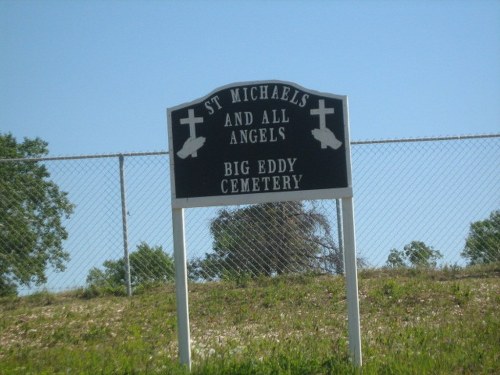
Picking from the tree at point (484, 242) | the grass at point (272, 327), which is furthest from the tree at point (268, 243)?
the tree at point (484, 242)

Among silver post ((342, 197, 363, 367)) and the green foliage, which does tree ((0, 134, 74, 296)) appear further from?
silver post ((342, 197, 363, 367))

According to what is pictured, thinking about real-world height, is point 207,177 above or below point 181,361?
above

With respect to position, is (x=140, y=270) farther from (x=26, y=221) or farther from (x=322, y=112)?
(x=322, y=112)

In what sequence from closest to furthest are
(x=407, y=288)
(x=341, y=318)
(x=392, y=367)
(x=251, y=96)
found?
(x=392, y=367)
(x=251, y=96)
(x=341, y=318)
(x=407, y=288)

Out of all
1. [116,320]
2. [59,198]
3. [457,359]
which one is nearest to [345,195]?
[457,359]

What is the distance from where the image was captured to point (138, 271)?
9.84m

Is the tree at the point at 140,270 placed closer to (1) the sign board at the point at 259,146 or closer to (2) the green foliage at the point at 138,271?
(2) the green foliage at the point at 138,271

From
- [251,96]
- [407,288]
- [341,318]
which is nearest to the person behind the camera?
[251,96]

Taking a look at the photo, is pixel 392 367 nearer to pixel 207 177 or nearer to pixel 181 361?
pixel 181 361

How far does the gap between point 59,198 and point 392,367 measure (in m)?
4.59

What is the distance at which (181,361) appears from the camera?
7.11 m

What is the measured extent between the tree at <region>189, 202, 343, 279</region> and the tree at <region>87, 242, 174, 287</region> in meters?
0.35

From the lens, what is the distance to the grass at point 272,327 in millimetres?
7094

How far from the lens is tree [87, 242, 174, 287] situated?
9625 millimetres
